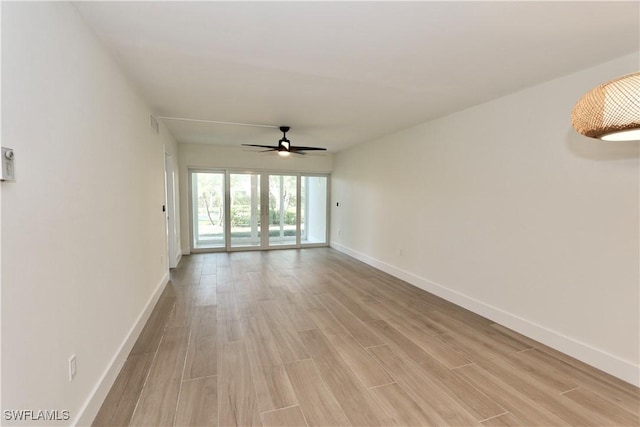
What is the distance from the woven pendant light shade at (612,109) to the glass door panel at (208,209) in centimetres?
643

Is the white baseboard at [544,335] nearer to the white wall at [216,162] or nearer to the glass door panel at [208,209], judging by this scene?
the white wall at [216,162]

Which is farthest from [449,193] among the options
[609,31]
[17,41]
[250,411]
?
[17,41]

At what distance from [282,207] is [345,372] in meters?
5.36

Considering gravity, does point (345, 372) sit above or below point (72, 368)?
below

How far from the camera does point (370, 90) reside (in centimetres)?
295

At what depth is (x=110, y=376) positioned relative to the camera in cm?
201

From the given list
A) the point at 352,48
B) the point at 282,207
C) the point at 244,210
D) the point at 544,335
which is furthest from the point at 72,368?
the point at 282,207

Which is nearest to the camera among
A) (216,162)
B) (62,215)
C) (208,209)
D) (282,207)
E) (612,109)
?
(612,109)

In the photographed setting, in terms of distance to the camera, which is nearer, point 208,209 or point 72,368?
point 72,368

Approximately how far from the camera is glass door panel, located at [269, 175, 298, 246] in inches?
281

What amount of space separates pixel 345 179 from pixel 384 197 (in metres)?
1.73

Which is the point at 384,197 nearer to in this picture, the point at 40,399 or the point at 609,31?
the point at 609,31

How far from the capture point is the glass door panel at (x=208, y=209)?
6.57 m

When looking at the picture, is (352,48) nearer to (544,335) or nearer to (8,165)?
(8,165)
